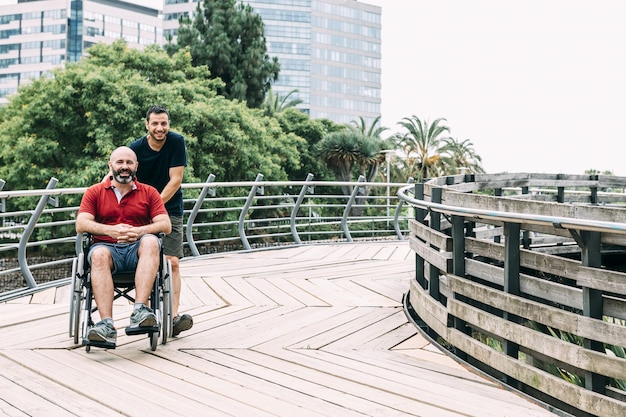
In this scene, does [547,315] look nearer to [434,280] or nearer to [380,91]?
[434,280]

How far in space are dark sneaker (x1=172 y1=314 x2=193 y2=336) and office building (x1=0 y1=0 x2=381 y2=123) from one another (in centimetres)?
11006

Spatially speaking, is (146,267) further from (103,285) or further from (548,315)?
(548,315)

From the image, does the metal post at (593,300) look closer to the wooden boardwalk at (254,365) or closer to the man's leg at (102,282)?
the wooden boardwalk at (254,365)

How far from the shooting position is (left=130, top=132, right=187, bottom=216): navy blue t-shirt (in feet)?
15.9

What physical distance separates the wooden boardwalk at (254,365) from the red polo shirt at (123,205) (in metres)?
0.75

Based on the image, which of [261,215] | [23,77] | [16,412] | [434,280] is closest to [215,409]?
[16,412]

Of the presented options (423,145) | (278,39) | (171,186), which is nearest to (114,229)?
(171,186)

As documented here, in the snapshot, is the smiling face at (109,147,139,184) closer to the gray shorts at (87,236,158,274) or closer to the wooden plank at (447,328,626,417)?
the gray shorts at (87,236,158,274)

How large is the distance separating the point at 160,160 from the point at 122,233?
676mm

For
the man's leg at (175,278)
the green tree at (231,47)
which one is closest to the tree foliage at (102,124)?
the green tree at (231,47)

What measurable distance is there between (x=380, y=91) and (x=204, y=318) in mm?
121046

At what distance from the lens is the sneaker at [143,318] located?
4066mm

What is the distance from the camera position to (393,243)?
11.7 meters

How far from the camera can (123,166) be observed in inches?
174
